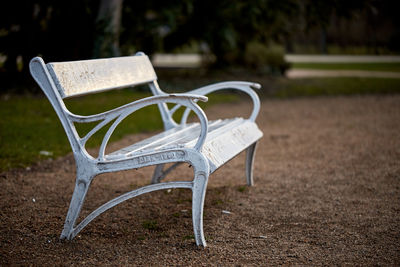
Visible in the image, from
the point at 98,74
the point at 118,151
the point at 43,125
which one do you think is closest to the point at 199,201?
the point at 118,151

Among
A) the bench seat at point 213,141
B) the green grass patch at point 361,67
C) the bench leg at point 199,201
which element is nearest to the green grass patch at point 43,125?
the bench seat at point 213,141

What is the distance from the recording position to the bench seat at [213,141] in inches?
123

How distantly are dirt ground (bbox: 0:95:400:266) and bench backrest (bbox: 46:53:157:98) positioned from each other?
3.14 ft

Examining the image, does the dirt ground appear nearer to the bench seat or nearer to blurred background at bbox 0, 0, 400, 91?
the bench seat

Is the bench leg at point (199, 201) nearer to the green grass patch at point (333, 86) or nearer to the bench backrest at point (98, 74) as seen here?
A: the bench backrest at point (98, 74)

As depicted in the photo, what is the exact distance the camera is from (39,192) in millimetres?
4320

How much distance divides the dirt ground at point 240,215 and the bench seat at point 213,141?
52cm

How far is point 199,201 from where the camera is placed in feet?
9.96

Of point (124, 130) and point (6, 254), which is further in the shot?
point (124, 130)

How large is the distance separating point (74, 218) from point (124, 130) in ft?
14.0

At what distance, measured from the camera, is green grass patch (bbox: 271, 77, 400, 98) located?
39.0ft

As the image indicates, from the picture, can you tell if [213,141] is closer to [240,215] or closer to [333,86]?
[240,215]

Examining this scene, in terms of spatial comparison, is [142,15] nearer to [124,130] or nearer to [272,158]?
[124,130]

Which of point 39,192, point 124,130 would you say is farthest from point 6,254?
point 124,130
